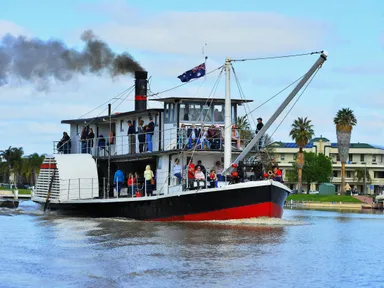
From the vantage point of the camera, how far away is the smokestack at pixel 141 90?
43469mm

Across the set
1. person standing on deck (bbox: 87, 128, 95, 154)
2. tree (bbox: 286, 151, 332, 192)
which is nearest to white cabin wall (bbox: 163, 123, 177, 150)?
person standing on deck (bbox: 87, 128, 95, 154)

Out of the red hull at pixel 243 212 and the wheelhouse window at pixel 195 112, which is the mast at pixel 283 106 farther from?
the wheelhouse window at pixel 195 112

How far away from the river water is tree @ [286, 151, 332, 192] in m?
105

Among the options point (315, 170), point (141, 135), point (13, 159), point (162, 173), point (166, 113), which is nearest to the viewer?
point (162, 173)

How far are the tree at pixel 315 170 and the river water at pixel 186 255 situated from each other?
10468 cm

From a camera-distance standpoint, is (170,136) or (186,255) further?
(170,136)

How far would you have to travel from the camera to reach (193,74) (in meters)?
38.8

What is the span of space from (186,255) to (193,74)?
14485 mm

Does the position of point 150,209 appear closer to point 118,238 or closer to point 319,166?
point 118,238

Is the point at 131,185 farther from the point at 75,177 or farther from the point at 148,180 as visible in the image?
the point at 75,177

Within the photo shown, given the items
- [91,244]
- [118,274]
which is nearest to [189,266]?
[118,274]

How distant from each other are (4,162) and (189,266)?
14933 centimetres

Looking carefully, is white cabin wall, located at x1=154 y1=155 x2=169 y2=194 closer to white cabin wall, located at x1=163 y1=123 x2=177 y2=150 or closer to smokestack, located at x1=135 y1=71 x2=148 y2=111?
white cabin wall, located at x1=163 y1=123 x2=177 y2=150

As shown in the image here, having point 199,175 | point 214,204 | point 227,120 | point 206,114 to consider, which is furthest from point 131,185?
point 227,120
